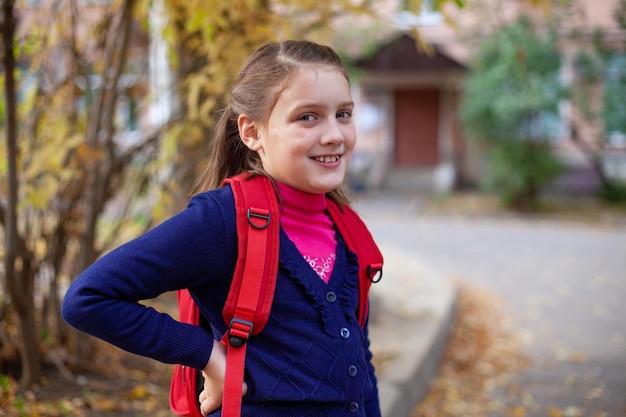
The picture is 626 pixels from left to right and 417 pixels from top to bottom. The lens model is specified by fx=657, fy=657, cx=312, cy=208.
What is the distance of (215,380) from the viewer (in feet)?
5.14

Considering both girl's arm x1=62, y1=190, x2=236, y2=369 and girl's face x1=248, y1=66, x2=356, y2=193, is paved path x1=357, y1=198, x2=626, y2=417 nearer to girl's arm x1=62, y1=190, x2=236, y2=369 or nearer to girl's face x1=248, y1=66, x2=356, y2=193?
girl's face x1=248, y1=66, x2=356, y2=193

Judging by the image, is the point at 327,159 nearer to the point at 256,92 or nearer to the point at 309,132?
the point at 309,132

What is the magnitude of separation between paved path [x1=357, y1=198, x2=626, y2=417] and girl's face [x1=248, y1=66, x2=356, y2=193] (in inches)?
18.8

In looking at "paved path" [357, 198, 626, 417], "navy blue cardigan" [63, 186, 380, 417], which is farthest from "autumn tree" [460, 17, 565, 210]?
"navy blue cardigan" [63, 186, 380, 417]

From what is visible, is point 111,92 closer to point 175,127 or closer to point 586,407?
point 175,127

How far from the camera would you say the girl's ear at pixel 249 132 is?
1.72 meters

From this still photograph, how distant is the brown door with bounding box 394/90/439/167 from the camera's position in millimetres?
19281

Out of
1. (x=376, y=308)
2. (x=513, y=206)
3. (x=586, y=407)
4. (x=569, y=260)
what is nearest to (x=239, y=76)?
(x=586, y=407)

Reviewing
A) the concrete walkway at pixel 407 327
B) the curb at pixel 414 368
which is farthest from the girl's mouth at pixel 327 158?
the curb at pixel 414 368

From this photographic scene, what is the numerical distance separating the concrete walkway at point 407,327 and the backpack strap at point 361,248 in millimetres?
602

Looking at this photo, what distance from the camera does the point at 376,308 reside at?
5.48 meters

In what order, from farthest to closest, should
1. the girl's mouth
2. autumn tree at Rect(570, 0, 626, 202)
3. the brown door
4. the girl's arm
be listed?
the brown door
autumn tree at Rect(570, 0, 626, 202)
the girl's mouth
the girl's arm

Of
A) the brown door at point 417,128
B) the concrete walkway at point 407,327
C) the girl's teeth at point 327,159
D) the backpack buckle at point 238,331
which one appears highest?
the girl's teeth at point 327,159

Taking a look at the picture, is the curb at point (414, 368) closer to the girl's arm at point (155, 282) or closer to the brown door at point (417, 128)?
the girl's arm at point (155, 282)
